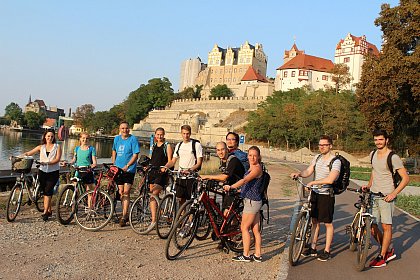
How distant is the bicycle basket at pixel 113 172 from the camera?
7445 mm

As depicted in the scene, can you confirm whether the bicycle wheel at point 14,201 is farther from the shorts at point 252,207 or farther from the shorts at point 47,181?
the shorts at point 252,207

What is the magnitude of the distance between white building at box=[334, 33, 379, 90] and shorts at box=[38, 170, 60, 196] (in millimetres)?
80446

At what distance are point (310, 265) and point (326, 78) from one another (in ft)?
289

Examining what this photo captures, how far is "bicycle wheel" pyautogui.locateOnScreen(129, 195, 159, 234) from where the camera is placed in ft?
23.6

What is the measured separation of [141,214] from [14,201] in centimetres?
256

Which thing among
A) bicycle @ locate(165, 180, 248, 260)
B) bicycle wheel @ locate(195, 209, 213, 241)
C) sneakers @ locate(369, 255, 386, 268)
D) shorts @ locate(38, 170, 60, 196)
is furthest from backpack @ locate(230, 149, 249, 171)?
shorts @ locate(38, 170, 60, 196)

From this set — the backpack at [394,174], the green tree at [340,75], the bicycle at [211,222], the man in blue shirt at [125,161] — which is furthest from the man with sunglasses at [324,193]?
the green tree at [340,75]

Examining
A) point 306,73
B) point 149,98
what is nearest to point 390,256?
point 306,73

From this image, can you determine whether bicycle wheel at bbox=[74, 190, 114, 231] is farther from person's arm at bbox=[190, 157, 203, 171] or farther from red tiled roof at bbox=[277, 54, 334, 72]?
red tiled roof at bbox=[277, 54, 334, 72]

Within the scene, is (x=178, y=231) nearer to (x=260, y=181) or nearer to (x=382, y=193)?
(x=260, y=181)

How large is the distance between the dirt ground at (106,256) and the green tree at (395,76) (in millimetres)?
18559

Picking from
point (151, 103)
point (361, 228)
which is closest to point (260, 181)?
point (361, 228)

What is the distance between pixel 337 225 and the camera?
888 cm

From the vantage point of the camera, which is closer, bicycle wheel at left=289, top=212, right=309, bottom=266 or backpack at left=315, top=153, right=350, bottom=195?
bicycle wheel at left=289, top=212, right=309, bottom=266
